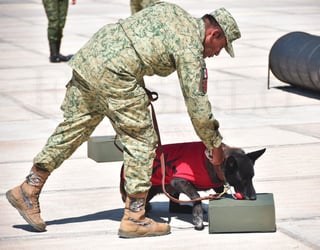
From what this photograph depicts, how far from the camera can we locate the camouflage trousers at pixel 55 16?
16203mm

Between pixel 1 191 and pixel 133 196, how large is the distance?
1905 mm

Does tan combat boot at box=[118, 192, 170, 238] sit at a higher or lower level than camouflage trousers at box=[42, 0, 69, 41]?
higher

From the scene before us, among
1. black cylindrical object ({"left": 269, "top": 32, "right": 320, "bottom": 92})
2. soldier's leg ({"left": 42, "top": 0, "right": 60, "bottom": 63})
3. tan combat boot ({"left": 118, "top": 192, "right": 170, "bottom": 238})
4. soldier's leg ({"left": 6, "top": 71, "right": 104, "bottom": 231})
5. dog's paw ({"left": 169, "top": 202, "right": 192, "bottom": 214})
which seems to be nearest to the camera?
tan combat boot ({"left": 118, "top": 192, "right": 170, "bottom": 238})

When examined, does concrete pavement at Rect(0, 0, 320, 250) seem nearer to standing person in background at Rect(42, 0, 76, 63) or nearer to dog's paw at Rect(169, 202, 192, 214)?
dog's paw at Rect(169, 202, 192, 214)

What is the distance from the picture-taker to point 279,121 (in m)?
11.3

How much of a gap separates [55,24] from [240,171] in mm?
9774

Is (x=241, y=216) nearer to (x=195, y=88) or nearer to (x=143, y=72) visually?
(x=195, y=88)

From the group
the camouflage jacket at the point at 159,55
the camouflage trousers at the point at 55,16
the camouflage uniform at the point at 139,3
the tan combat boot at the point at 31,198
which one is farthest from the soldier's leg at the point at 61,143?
the camouflage trousers at the point at 55,16

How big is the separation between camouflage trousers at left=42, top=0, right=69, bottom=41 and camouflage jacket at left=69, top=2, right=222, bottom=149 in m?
9.55

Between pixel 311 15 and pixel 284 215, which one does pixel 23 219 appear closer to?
pixel 284 215

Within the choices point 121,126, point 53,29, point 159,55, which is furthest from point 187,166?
point 53,29

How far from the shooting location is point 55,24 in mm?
16328

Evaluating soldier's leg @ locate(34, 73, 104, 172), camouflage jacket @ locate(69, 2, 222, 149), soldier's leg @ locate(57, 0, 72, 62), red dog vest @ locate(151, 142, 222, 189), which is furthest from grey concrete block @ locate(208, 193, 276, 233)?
soldier's leg @ locate(57, 0, 72, 62)

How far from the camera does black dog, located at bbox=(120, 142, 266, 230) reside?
276 inches
